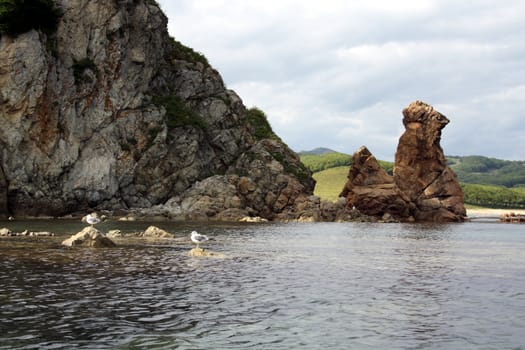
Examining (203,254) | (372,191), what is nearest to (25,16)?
(203,254)

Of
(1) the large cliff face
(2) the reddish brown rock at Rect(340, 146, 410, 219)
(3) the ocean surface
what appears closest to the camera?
(3) the ocean surface

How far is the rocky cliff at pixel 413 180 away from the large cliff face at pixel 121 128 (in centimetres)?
1492

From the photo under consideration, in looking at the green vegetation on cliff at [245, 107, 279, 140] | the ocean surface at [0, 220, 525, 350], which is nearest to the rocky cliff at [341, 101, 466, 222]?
the green vegetation on cliff at [245, 107, 279, 140]

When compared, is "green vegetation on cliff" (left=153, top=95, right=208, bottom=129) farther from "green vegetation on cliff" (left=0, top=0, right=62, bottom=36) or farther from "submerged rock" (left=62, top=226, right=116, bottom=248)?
"submerged rock" (left=62, top=226, right=116, bottom=248)

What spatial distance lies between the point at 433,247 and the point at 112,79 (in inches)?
3263

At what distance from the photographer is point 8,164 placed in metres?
98.1

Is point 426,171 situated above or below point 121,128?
below

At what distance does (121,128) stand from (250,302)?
99312 mm

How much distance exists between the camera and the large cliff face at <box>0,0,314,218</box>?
10056 centimetres

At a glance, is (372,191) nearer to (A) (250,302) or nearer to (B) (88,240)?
(B) (88,240)

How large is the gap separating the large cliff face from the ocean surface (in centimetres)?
6270

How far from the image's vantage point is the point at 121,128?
4678 inches

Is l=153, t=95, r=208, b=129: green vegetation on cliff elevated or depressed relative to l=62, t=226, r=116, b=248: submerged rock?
elevated

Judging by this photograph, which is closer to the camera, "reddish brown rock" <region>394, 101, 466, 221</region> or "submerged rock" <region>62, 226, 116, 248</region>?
"submerged rock" <region>62, 226, 116, 248</region>
